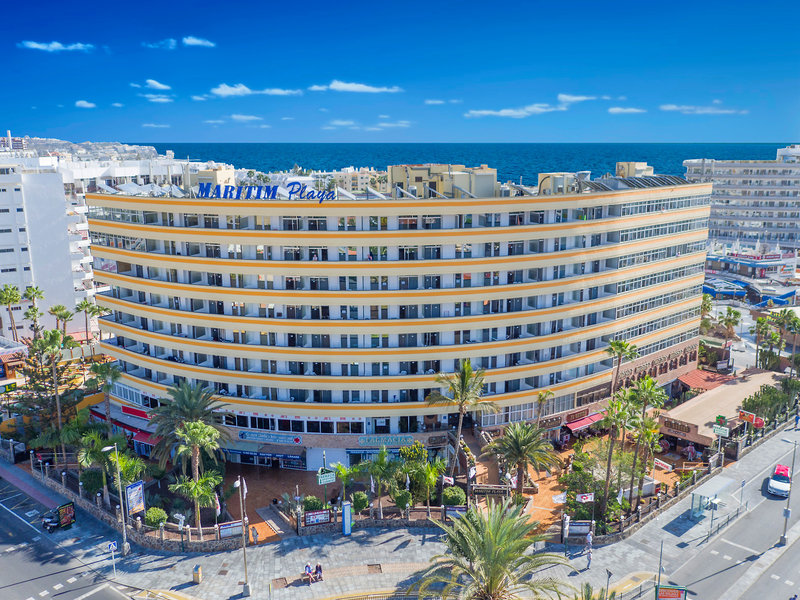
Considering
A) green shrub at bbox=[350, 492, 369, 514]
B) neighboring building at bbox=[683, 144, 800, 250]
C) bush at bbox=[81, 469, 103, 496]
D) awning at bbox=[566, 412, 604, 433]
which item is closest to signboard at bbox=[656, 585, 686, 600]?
green shrub at bbox=[350, 492, 369, 514]

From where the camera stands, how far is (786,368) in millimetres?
107500

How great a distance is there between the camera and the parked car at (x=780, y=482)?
66750 mm

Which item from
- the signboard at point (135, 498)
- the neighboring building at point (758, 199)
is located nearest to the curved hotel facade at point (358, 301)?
the signboard at point (135, 498)

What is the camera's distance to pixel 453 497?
6162cm

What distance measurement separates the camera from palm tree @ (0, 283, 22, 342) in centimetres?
10944

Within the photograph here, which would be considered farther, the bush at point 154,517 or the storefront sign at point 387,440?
the storefront sign at point 387,440

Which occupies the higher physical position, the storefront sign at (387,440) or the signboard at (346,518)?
the storefront sign at (387,440)

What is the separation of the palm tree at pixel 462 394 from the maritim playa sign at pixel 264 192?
886 inches

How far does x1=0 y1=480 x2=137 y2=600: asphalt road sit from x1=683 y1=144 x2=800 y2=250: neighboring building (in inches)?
7147

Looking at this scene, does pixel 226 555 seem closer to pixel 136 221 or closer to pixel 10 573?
pixel 10 573

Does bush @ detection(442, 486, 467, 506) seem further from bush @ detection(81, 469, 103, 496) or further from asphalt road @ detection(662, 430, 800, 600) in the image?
bush @ detection(81, 469, 103, 496)

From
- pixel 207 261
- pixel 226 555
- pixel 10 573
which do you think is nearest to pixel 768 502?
pixel 226 555

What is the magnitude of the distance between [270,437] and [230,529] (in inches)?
576

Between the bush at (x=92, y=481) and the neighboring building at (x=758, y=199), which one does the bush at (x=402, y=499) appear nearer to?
the bush at (x=92, y=481)
